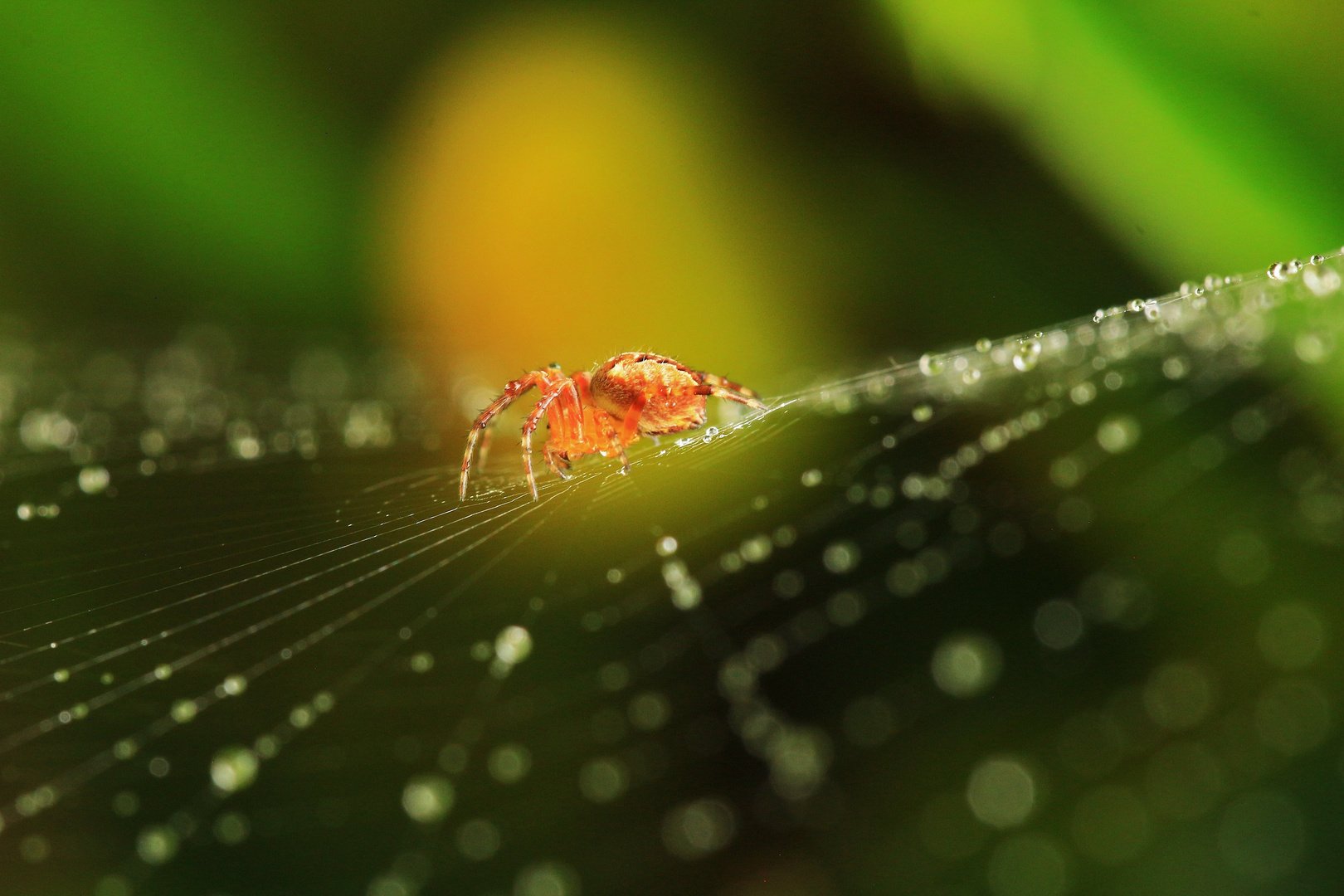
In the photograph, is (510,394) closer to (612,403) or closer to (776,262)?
(612,403)

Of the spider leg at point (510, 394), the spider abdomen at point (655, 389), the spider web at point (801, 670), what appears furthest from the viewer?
the spider leg at point (510, 394)

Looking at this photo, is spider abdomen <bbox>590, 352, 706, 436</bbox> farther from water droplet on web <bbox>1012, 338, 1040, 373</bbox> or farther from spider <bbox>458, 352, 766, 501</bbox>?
water droplet on web <bbox>1012, 338, 1040, 373</bbox>

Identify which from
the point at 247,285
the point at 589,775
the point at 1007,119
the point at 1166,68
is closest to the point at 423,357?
the point at 247,285

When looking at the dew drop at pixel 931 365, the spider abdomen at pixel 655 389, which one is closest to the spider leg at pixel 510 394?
the spider abdomen at pixel 655 389

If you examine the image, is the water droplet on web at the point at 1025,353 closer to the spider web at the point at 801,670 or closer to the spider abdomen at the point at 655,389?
the spider web at the point at 801,670

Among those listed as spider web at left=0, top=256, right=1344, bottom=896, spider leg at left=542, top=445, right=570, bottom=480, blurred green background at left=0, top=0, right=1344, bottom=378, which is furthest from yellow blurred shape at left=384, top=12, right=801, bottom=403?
spider web at left=0, top=256, right=1344, bottom=896

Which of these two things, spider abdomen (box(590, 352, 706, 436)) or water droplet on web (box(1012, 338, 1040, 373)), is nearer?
water droplet on web (box(1012, 338, 1040, 373))
